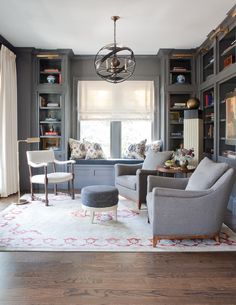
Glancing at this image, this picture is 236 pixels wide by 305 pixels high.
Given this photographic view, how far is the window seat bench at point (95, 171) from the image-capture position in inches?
231

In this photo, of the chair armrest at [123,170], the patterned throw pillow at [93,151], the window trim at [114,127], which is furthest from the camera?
the window trim at [114,127]

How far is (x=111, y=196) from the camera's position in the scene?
3592mm

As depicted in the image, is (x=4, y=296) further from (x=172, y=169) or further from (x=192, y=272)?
(x=172, y=169)

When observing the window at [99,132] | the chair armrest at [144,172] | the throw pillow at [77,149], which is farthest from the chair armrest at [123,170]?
the window at [99,132]

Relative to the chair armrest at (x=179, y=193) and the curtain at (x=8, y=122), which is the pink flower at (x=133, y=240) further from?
the curtain at (x=8, y=122)

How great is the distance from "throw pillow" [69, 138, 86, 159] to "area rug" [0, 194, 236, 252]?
1710mm

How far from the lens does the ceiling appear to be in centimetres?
376

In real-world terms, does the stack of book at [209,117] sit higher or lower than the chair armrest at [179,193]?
higher

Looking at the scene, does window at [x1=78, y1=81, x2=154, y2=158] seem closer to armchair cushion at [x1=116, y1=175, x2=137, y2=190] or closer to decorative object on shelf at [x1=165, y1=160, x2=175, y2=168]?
armchair cushion at [x1=116, y1=175, x2=137, y2=190]

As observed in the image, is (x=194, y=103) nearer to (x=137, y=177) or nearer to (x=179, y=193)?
(x=137, y=177)

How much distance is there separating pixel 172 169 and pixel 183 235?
1.39 metres

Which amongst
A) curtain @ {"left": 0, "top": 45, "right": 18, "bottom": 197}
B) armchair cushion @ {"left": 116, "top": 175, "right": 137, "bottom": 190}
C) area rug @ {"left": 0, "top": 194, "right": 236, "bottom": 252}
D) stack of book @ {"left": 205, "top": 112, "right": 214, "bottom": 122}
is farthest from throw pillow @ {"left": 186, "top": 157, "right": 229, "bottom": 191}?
curtain @ {"left": 0, "top": 45, "right": 18, "bottom": 197}

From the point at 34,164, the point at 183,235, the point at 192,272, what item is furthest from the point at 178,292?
the point at 34,164

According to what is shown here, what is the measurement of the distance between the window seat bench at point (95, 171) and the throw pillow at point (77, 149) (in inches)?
5.5
